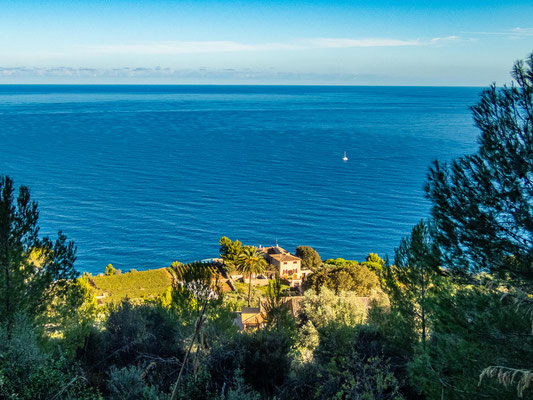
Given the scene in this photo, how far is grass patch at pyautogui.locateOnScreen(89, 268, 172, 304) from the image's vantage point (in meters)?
32.6

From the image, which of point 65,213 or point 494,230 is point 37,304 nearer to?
point 494,230

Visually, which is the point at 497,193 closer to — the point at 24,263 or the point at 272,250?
the point at 24,263

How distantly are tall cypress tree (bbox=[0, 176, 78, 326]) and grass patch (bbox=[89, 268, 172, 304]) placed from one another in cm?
1855

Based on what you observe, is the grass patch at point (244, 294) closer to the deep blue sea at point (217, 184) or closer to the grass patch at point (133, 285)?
the grass patch at point (133, 285)

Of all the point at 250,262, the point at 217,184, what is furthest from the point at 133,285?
the point at 217,184

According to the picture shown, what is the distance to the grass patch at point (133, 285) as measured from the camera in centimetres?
3259

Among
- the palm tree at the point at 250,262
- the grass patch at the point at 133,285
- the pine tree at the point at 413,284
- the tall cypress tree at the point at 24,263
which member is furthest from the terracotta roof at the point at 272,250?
the tall cypress tree at the point at 24,263

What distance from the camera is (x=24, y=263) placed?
508 inches

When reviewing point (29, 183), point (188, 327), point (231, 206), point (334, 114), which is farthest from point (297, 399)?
point (334, 114)

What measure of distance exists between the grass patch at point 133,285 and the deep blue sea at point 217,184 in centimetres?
502

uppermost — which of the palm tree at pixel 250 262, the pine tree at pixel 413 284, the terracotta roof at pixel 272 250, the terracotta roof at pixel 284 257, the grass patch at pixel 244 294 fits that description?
the pine tree at pixel 413 284

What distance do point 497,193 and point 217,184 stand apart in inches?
2245

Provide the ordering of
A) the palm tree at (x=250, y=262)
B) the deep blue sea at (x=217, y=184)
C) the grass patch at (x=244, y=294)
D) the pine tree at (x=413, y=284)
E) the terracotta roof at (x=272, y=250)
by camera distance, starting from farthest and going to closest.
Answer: the deep blue sea at (x=217, y=184)
the terracotta roof at (x=272, y=250)
the palm tree at (x=250, y=262)
the grass patch at (x=244, y=294)
the pine tree at (x=413, y=284)

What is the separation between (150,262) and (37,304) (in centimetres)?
3004
